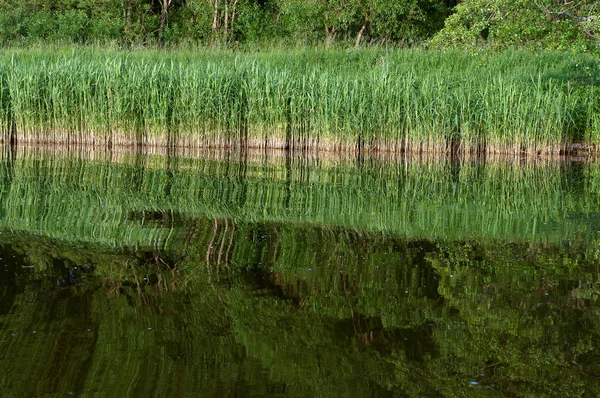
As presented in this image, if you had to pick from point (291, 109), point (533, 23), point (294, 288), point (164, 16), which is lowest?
point (294, 288)

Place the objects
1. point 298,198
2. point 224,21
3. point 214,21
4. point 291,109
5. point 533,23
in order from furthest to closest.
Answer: point 224,21
point 214,21
point 291,109
point 533,23
point 298,198

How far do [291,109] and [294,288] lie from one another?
24.1ft

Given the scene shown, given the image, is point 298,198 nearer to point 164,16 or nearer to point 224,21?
point 224,21

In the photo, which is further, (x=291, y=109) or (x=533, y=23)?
(x=291, y=109)

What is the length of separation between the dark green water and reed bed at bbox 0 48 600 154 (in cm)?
284

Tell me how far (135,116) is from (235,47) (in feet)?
19.2

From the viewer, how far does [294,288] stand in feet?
17.9

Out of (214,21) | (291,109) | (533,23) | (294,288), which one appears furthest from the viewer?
(214,21)

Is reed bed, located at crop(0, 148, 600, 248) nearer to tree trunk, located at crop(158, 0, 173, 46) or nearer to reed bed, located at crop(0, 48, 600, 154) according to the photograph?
reed bed, located at crop(0, 48, 600, 154)

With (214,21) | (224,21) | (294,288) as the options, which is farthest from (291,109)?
(224,21)

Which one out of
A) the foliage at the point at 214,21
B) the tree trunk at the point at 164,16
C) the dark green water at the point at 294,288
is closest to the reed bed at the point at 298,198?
the dark green water at the point at 294,288

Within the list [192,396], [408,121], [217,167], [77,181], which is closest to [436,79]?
[408,121]

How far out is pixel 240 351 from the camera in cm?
429

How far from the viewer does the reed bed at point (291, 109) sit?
40.5 ft
